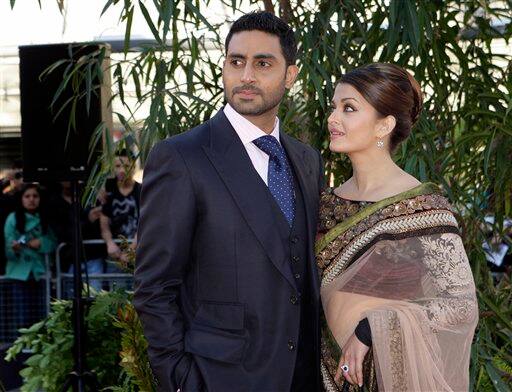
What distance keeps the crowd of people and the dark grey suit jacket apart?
17.8 ft

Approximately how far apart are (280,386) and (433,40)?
2.04 meters

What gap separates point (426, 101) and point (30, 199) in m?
4.29

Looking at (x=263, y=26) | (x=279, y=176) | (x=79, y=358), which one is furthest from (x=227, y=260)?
(x=79, y=358)

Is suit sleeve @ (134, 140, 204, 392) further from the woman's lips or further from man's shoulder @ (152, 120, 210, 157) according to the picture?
the woman's lips

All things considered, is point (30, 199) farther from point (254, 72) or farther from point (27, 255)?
point (254, 72)

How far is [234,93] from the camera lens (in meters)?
2.83

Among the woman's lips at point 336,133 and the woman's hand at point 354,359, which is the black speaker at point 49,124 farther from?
the woman's hand at point 354,359

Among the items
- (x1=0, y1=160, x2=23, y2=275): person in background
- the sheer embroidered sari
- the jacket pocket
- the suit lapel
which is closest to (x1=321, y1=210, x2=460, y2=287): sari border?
the sheer embroidered sari

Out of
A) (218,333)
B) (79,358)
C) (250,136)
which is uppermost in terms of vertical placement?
(250,136)

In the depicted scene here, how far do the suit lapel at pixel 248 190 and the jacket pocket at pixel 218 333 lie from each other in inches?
6.4

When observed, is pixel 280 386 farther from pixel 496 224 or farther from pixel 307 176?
pixel 496 224

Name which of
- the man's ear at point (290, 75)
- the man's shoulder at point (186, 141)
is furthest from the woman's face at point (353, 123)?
the man's shoulder at point (186, 141)

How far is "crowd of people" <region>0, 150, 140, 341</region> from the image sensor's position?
8.15 meters

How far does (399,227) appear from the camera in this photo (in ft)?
9.21
